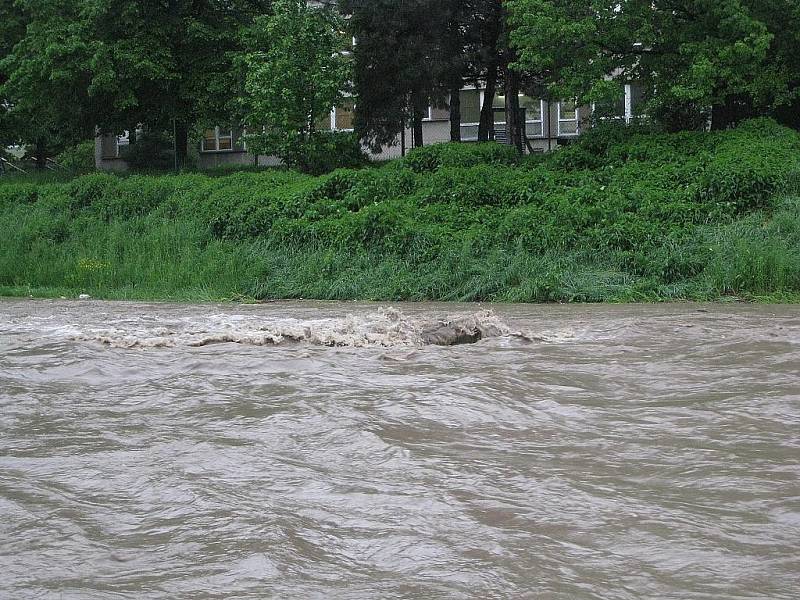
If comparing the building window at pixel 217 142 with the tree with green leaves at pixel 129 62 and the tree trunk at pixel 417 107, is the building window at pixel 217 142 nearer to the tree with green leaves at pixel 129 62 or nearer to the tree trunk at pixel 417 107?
the tree with green leaves at pixel 129 62

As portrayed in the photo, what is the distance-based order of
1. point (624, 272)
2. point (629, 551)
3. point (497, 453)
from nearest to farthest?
point (629, 551) → point (497, 453) → point (624, 272)

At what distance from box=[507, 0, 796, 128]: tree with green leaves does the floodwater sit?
1212cm

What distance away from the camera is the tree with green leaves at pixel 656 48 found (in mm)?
20125

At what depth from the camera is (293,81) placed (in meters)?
25.3

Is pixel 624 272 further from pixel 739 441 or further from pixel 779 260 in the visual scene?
pixel 739 441

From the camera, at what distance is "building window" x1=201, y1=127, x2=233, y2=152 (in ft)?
145

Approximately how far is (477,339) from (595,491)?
5.33m

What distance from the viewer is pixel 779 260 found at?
50.7ft

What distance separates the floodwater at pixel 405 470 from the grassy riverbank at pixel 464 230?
23.1 ft

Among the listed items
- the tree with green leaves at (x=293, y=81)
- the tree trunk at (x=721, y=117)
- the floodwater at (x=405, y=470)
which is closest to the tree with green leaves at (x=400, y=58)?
the tree with green leaves at (x=293, y=81)

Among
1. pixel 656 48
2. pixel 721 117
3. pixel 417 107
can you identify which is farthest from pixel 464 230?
pixel 417 107

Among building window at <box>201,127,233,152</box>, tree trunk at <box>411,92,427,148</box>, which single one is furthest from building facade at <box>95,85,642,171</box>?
tree trunk at <box>411,92,427,148</box>

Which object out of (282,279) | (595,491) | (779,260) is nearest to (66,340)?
(595,491)

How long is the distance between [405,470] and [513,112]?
2451 cm
